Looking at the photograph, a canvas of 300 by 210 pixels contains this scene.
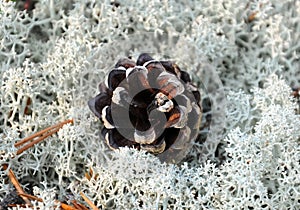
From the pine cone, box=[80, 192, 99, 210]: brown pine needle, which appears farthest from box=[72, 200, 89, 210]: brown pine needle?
the pine cone

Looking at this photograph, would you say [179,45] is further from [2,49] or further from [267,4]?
[2,49]

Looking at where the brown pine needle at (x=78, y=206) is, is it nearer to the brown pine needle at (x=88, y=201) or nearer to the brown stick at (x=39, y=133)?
the brown pine needle at (x=88, y=201)

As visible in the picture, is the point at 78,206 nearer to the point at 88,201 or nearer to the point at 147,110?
the point at 88,201

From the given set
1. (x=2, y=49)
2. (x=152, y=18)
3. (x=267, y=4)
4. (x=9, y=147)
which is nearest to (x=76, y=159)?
(x=9, y=147)

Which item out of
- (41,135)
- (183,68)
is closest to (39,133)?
(41,135)

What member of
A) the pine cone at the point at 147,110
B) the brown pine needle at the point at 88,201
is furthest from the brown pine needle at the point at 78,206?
the pine cone at the point at 147,110

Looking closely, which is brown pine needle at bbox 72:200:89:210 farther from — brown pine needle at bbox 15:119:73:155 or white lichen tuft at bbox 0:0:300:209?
brown pine needle at bbox 15:119:73:155
